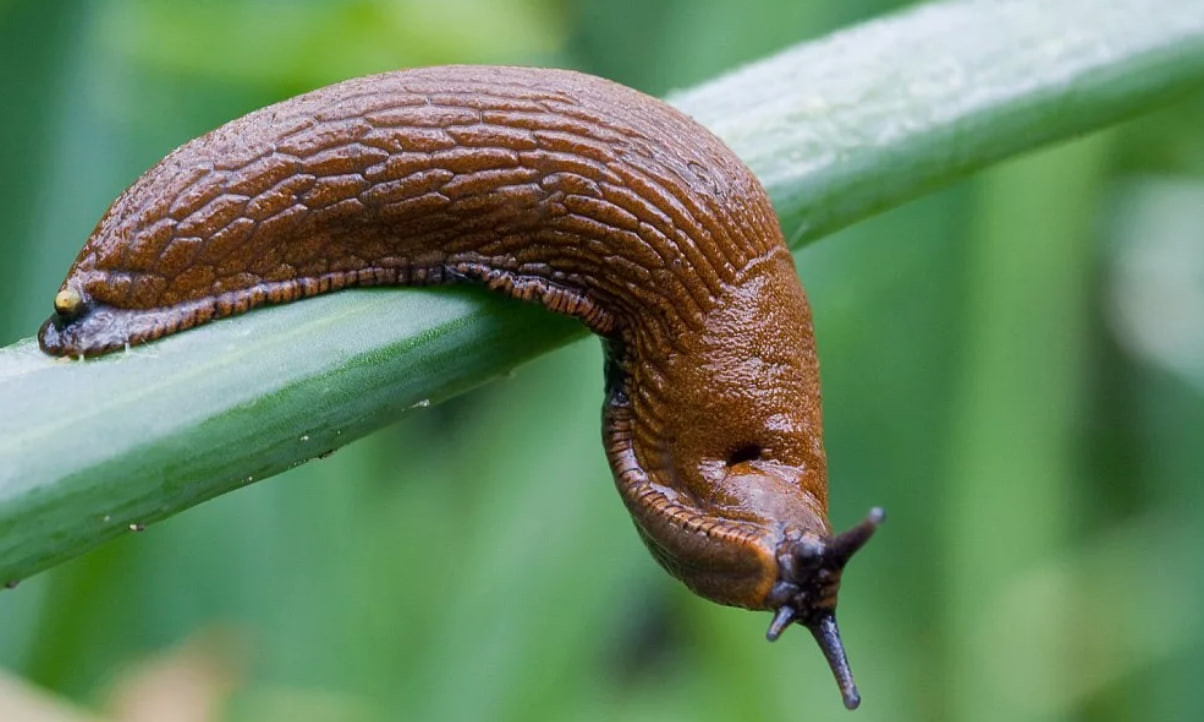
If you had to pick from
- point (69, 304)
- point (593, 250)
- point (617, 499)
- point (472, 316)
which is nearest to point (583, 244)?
point (593, 250)

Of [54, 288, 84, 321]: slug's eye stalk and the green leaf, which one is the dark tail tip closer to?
the green leaf

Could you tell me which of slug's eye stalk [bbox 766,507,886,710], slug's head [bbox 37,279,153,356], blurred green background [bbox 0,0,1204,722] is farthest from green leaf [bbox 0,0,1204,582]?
blurred green background [bbox 0,0,1204,722]

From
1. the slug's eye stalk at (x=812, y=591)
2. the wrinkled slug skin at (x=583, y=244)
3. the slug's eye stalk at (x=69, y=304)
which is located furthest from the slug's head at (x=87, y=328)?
the slug's eye stalk at (x=812, y=591)

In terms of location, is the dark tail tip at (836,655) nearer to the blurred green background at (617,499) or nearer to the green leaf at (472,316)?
the green leaf at (472,316)

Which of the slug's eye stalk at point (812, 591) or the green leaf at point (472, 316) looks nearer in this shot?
the green leaf at point (472, 316)

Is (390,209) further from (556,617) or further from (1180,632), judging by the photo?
(1180,632)

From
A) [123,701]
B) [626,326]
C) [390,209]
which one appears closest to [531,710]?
[123,701]
